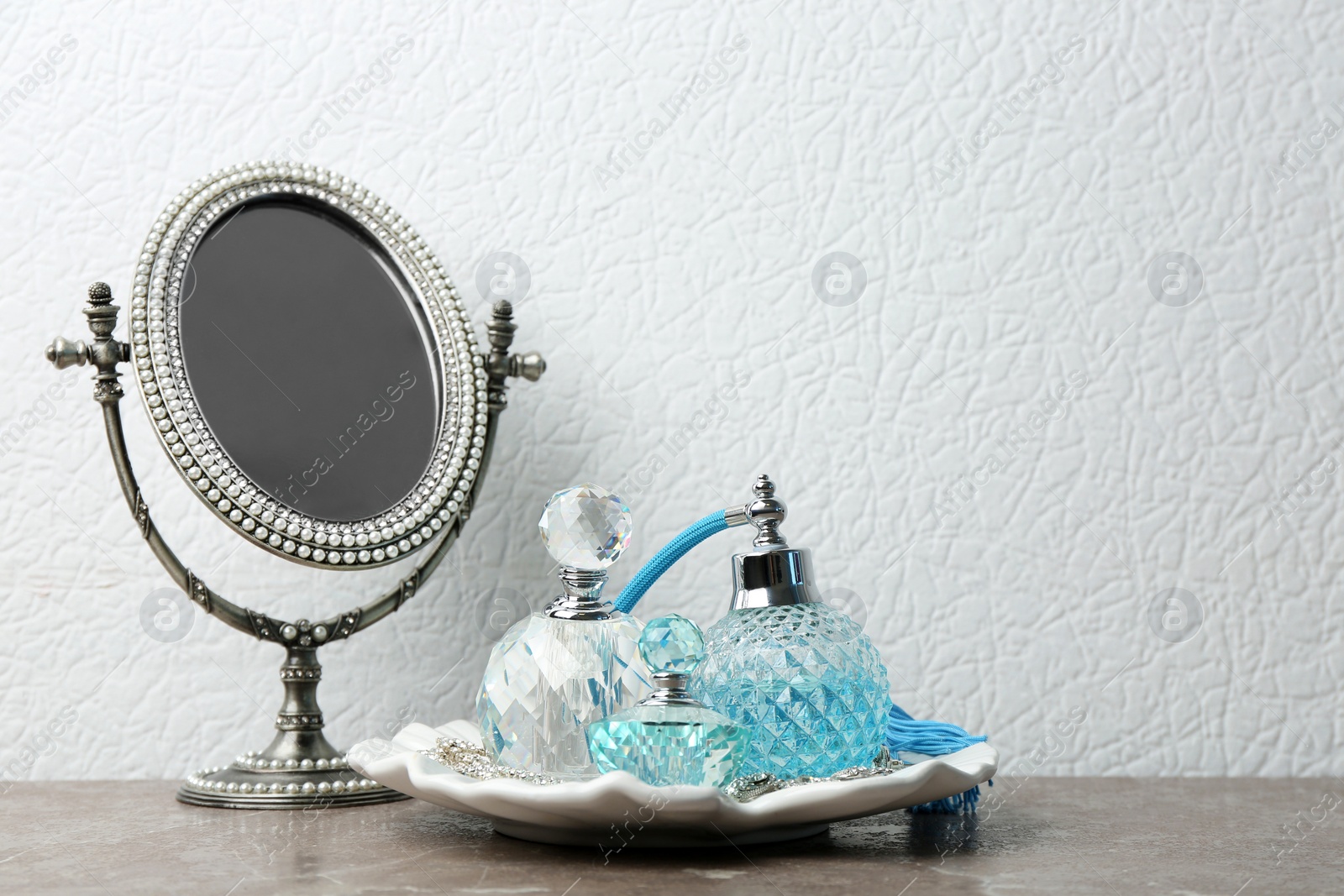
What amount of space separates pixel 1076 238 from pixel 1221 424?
7.2 inches

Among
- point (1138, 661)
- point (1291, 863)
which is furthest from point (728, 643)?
point (1138, 661)

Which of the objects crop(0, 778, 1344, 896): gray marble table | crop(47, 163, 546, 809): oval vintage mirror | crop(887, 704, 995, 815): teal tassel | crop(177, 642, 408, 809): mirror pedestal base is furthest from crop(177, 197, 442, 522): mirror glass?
crop(887, 704, 995, 815): teal tassel

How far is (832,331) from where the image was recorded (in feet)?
2.91

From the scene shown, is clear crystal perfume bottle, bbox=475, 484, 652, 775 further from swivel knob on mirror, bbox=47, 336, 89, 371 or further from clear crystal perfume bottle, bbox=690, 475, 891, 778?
swivel knob on mirror, bbox=47, 336, 89, 371

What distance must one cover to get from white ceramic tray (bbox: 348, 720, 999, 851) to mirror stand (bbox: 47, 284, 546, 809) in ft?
0.43

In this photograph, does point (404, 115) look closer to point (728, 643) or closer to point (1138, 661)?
point (728, 643)

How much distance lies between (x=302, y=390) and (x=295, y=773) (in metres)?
0.25

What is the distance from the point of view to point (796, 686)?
57cm

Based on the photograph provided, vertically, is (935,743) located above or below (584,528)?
below

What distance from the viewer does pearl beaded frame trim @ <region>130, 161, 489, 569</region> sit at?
681 mm

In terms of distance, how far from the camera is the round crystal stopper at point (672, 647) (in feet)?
1.82

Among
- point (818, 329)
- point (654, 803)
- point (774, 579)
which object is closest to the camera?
point (654, 803)

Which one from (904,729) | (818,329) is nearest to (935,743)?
(904,729)

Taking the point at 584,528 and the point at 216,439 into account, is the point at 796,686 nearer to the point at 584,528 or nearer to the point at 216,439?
the point at 584,528
